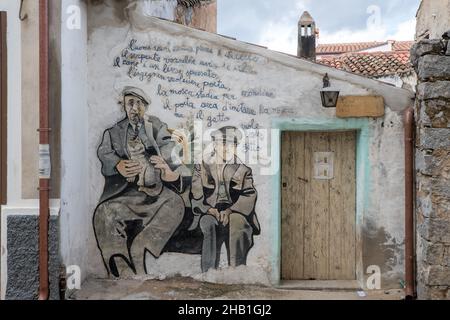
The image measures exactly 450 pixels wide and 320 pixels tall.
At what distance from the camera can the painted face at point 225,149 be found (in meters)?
6.40

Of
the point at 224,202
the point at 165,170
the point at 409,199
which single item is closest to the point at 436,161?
the point at 409,199

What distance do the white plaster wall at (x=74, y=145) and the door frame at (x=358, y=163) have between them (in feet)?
8.16

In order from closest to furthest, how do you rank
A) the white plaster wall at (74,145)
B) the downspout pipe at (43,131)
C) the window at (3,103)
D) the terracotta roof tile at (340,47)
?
the downspout pipe at (43,131), the window at (3,103), the white plaster wall at (74,145), the terracotta roof tile at (340,47)

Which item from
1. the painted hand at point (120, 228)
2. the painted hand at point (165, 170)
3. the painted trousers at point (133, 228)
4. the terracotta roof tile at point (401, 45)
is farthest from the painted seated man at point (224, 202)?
the terracotta roof tile at point (401, 45)

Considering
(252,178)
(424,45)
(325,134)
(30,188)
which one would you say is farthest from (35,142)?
(424,45)

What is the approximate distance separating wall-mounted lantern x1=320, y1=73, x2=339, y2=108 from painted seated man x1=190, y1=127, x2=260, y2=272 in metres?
1.19

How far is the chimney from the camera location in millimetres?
11883

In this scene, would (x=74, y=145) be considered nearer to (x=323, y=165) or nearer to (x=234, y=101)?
(x=234, y=101)

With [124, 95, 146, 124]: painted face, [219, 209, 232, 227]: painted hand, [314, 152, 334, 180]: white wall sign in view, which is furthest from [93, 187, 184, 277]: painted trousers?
[314, 152, 334, 180]: white wall sign

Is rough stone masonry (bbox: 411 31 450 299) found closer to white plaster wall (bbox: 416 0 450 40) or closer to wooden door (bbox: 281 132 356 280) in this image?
wooden door (bbox: 281 132 356 280)

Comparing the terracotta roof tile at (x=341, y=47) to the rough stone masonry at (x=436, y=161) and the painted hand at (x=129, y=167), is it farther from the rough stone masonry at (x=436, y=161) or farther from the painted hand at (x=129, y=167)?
the painted hand at (x=129, y=167)

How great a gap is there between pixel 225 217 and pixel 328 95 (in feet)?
6.78

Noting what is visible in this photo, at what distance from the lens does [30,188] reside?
569cm

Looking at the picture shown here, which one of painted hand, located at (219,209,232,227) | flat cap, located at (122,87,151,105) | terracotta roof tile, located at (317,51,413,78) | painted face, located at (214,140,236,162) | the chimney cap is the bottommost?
painted hand, located at (219,209,232,227)
